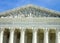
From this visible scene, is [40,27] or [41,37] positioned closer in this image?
[40,27]

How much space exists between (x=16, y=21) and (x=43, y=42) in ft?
17.0

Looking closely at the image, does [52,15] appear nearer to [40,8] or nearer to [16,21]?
[40,8]

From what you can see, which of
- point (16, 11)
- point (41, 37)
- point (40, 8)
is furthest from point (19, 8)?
point (41, 37)

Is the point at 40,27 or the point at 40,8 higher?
the point at 40,8

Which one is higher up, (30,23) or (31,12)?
(31,12)

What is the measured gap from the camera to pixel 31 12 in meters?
35.2

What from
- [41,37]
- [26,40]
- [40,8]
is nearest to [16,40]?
[26,40]

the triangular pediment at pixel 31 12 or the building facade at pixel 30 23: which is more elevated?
the triangular pediment at pixel 31 12

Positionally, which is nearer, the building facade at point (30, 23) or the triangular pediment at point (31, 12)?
the building facade at point (30, 23)

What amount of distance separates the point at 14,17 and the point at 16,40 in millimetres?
3692

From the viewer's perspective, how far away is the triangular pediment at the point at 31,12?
34997mm

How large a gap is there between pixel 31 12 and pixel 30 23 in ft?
5.31

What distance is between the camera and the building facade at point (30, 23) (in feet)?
113

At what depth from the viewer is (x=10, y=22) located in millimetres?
35344
